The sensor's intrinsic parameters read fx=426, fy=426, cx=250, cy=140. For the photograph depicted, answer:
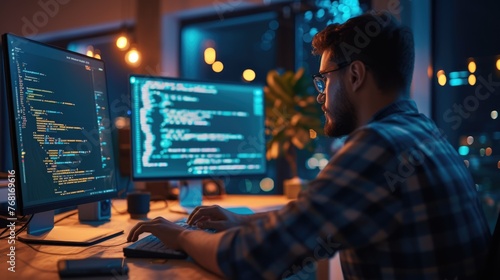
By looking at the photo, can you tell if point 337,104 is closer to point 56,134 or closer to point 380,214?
point 380,214

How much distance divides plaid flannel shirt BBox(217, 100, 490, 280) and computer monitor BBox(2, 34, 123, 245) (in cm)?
56

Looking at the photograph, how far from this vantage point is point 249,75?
135 inches

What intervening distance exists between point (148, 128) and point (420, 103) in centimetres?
156

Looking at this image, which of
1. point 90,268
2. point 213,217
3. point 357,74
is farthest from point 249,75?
point 90,268

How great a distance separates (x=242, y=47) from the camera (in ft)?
11.7

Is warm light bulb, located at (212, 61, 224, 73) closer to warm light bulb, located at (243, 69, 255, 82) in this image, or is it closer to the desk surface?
warm light bulb, located at (243, 69, 255, 82)

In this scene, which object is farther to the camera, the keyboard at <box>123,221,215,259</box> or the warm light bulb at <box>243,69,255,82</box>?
the warm light bulb at <box>243,69,255,82</box>

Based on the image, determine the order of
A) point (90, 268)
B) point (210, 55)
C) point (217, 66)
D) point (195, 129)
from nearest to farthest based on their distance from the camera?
point (90, 268)
point (195, 129)
point (210, 55)
point (217, 66)

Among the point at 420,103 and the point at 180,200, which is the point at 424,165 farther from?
the point at 420,103

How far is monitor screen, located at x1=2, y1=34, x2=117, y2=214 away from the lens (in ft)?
3.48

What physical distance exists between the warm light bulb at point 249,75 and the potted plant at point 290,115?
2.83 feet

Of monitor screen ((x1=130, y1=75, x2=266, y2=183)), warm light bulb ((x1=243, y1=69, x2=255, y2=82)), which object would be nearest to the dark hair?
monitor screen ((x1=130, y1=75, x2=266, y2=183))

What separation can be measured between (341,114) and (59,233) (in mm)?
887

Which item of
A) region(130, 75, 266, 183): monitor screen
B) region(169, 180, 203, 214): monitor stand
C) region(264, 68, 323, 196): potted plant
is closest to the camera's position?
region(130, 75, 266, 183): monitor screen
